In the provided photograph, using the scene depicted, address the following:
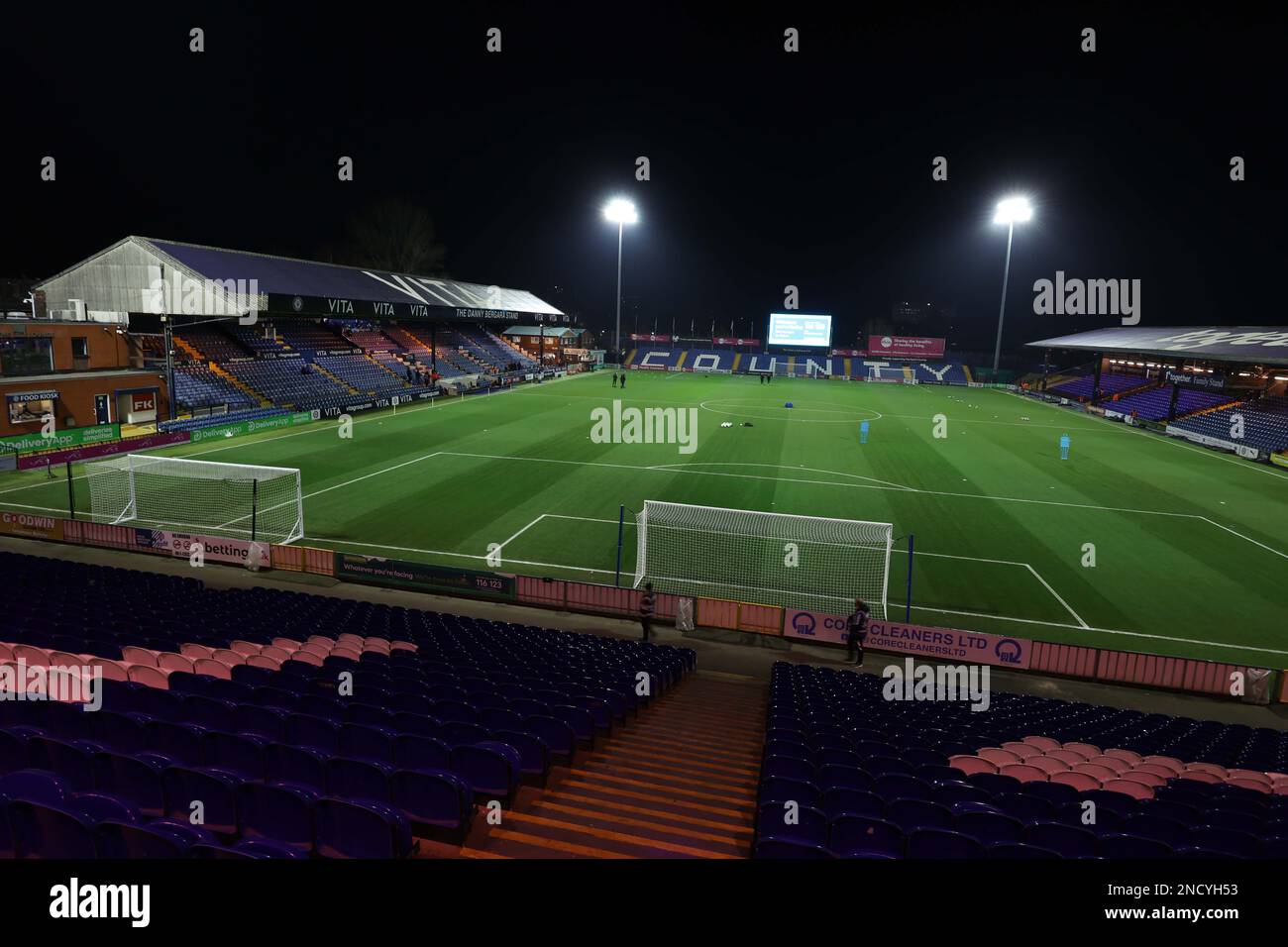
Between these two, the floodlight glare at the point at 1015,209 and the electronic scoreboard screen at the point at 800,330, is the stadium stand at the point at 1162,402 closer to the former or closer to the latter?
the floodlight glare at the point at 1015,209

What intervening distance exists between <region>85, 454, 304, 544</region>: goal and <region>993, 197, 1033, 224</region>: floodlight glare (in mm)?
71736

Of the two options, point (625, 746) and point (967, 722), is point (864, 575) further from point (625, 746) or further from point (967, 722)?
point (625, 746)

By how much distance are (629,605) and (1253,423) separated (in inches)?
1907

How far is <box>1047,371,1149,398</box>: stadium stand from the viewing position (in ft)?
221

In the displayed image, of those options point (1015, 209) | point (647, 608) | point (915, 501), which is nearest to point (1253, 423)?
point (915, 501)

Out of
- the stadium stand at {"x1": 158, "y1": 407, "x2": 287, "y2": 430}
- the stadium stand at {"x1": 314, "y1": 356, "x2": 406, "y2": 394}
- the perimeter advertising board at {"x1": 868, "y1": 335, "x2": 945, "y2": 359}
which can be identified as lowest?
the stadium stand at {"x1": 158, "y1": 407, "x2": 287, "y2": 430}

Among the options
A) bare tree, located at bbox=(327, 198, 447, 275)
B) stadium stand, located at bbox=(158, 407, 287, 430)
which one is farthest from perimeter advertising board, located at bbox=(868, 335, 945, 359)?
stadium stand, located at bbox=(158, 407, 287, 430)

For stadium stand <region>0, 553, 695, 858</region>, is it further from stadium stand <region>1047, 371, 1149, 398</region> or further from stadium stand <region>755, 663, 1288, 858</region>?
stadium stand <region>1047, 371, 1149, 398</region>

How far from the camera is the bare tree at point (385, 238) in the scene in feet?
281

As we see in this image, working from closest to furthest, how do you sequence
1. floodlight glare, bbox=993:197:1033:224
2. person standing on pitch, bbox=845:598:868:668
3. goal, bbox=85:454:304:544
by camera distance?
person standing on pitch, bbox=845:598:868:668
goal, bbox=85:454:304:544
floodlight glare, bbox=993:197:1033:224

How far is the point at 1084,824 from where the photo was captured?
20.9 ft
